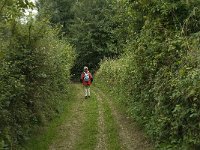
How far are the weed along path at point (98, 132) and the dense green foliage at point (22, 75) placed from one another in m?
1.18

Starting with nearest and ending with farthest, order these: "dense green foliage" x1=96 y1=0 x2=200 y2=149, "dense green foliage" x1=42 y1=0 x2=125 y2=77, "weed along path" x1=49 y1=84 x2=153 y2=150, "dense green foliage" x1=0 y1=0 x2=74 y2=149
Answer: "dense green foliage" x1=96 y1=0 x2=200 y2=149 → "dense green foliage" x1=0 y1=0 x2=74 y2=149 → "weed along path" x1=49 y1=84 x2=153 y2=150 → "dense green foliage" x1=42 y1=0 x2=125 y2=77

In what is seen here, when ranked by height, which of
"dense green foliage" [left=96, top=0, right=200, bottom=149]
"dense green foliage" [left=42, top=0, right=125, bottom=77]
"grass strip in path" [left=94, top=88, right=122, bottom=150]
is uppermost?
"dense green foliage" [left=42, top=0, right=125, bottom=77]

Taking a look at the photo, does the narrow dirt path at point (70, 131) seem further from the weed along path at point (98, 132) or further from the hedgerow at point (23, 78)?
the hedgerow at point (23, 78)

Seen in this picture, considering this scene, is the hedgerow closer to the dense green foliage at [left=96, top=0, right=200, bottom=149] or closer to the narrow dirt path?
the narrow dirt path

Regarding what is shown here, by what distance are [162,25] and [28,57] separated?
4930mm

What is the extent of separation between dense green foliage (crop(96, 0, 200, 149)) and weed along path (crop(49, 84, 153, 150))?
2.33ft

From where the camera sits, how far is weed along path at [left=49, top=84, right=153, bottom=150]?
1064 centimetres

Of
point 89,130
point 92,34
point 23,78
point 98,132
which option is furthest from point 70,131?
point 92,34

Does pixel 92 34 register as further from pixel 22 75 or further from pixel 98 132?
pixel 22 75

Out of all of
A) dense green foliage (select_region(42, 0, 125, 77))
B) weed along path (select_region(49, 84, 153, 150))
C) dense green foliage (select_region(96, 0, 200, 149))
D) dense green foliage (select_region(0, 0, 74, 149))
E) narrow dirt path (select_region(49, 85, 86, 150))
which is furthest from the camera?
dense green foliage (select_region(42, 0, 125, 77))

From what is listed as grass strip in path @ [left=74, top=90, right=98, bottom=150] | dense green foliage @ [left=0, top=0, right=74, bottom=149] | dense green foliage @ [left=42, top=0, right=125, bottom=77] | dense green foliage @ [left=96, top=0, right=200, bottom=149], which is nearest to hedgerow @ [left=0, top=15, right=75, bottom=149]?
dense green foliage @ [left=0, top=0, right=74, bottom=149]

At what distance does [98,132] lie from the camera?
12.2m

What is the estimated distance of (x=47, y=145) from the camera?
35.8 ft

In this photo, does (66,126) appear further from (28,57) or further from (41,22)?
(41,22)
